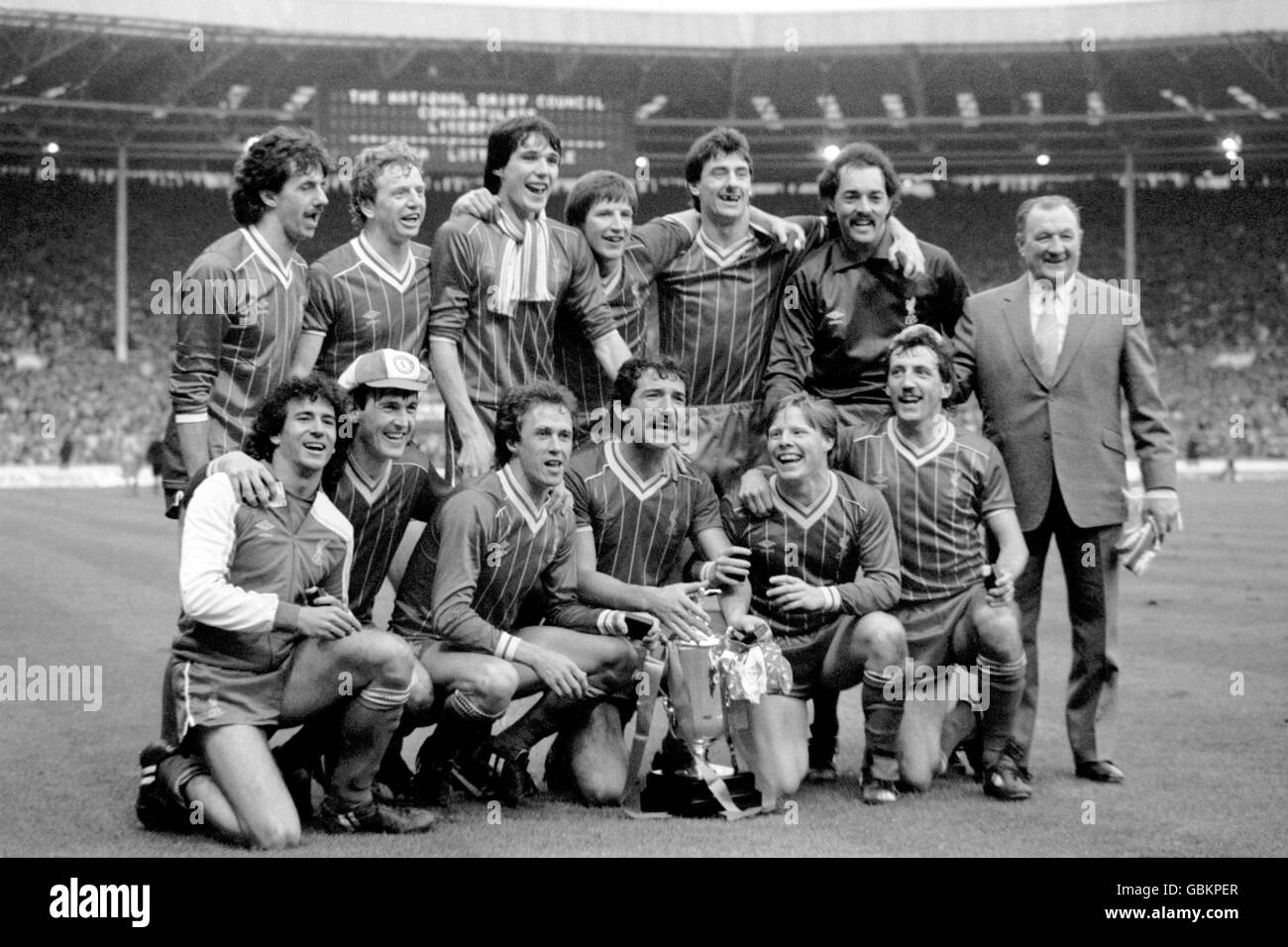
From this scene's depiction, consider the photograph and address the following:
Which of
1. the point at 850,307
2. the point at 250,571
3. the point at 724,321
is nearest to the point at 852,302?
the point at 850,307

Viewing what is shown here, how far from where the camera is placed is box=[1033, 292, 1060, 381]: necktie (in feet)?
18.2

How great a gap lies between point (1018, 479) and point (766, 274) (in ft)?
4.42

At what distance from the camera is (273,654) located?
4605 millimetres

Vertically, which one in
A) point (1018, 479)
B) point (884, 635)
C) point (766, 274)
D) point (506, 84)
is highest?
point (506, 84)

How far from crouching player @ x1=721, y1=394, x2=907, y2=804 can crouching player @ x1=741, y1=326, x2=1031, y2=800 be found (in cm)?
15

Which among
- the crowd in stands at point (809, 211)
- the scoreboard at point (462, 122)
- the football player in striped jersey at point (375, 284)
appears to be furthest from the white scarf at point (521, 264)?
the crowd in stands at point (809, 211)

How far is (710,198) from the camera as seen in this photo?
5926 millimetres

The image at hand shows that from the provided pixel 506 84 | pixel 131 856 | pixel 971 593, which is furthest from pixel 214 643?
pixel 506 84

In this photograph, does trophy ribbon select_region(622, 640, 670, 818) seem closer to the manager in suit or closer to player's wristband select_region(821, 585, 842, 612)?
player's wristband select_region(821, 585, 842, 612)

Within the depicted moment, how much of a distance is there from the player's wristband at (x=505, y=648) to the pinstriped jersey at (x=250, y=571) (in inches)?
21.6

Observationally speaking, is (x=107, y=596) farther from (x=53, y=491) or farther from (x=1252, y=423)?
(x=1252, y=423)
